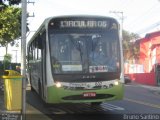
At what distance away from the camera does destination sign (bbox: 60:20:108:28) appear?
15250mm

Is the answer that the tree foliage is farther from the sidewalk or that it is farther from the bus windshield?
the bus windshield

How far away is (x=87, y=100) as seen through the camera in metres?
14.8

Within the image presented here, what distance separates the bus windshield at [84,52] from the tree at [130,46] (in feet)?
185

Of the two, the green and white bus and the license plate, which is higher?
the green and white bus

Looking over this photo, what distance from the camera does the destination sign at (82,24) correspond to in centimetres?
1525

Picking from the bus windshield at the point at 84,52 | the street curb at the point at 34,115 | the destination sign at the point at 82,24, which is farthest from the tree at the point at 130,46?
the bus windshield at the point at 84,52

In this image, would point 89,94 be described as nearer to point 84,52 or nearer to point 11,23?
point 84,52

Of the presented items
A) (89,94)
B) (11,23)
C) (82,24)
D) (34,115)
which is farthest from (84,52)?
(11,23)

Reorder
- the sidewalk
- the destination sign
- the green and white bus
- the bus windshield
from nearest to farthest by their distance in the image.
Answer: the sidewalk → the green and white bus → the bus windshield → the destination sign

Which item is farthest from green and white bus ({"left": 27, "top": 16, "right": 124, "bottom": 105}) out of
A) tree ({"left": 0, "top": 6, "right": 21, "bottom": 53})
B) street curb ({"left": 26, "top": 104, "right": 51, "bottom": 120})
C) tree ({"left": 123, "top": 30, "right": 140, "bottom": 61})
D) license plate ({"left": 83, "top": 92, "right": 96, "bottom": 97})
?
tree ({"left": 123, "top": 30, "right": 140, "bottom": 61})

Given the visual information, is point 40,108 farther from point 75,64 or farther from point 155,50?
point 155,50

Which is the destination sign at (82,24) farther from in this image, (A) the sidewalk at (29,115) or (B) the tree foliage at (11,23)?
(B) the tree foliage at (11,23)

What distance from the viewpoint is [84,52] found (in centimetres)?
1502

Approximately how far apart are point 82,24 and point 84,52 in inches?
40.9
